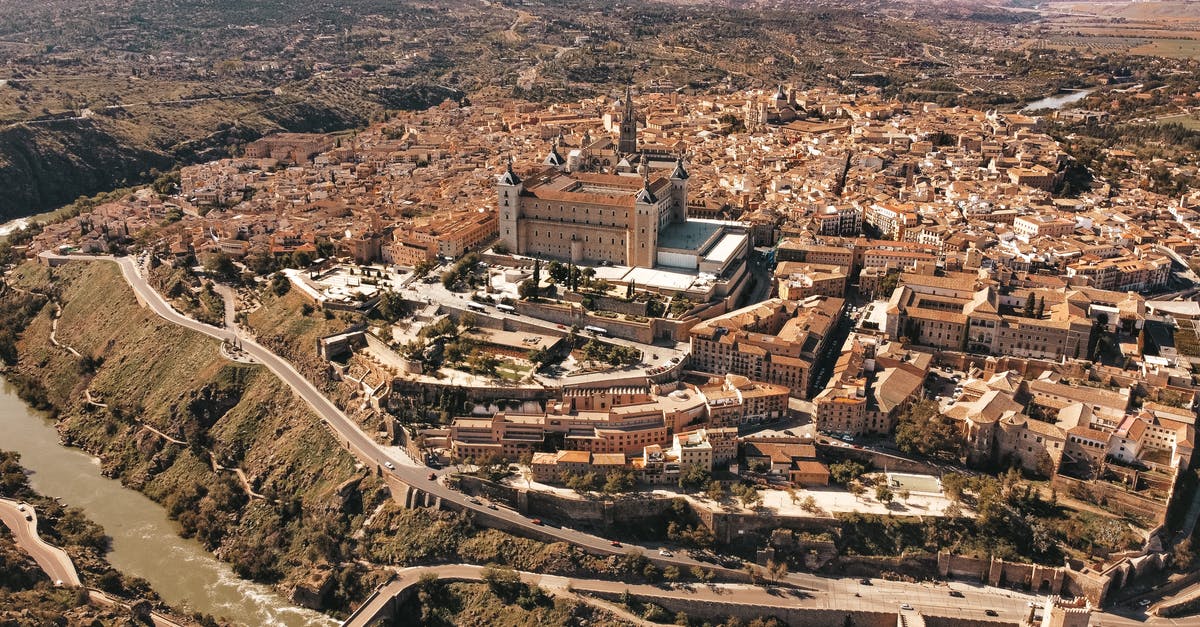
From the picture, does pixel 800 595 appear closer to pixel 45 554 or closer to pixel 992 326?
pixel 992 326

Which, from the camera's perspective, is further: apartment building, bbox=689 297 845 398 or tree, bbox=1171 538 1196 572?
apartment building, bbox=689 297 845 398

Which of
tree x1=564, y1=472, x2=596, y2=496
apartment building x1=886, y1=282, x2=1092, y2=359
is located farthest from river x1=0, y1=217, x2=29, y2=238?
apartment building x1=886, y1=282, x2=1092, y2=359

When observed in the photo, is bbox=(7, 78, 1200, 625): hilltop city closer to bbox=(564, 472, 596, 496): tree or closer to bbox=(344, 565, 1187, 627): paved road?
bbox=(564, 472, 596, 496): tree

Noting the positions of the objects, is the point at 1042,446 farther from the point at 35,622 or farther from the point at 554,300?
the point at 35,622

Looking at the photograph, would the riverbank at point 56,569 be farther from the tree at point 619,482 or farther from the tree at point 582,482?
the tree at point 619,482

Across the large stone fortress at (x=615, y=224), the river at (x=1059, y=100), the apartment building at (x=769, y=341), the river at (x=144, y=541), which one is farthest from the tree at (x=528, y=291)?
the river at (x=1059, y=100)

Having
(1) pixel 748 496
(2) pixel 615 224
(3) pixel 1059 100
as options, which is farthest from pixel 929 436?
(3) pixel 1059 100

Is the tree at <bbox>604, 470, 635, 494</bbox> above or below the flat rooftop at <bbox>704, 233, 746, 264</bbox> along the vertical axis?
below

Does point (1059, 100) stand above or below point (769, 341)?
above
